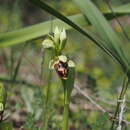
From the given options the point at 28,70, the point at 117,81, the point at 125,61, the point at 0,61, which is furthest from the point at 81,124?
the point at 0,61

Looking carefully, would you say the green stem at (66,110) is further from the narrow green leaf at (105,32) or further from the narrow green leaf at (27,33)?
the narrow green leaf at (27,33)

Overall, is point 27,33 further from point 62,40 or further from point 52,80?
point 52,80

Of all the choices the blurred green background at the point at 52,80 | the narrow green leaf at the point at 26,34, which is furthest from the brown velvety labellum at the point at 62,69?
the narrow green leaf at the point at 26,34

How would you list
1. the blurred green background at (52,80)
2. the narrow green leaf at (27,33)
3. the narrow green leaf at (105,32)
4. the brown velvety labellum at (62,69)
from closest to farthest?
the brown velvety labellum at (62,69) → the narrow green leaf at (105,32) → the narrow green leaf at (27,33) → the blurred green background at (52,80)

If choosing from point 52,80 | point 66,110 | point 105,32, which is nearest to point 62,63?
point 66,110

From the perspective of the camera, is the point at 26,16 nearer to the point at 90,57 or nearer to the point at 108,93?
the point at 90,57

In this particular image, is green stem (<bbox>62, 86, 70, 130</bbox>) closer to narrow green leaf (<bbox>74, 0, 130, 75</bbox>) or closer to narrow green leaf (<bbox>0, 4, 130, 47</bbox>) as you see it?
narrow green leaf (<bbox>74, 0, 130, 75</bbox>)

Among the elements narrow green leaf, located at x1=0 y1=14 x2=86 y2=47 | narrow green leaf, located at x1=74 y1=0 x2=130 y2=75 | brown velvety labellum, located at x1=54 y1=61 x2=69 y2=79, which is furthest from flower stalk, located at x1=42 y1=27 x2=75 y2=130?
narrow green leaf, located at x1=0 y1=14 x2=86 y2=47
